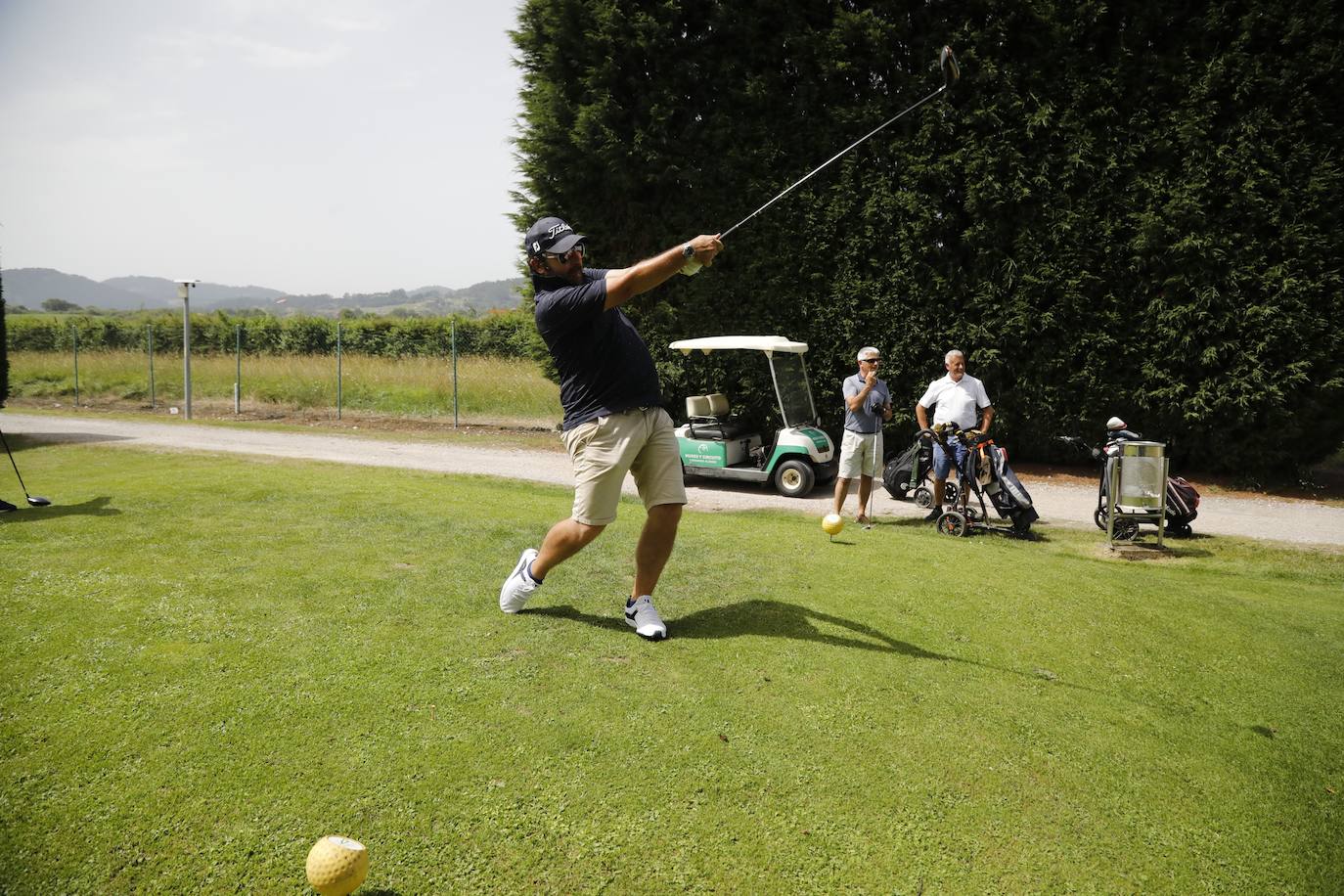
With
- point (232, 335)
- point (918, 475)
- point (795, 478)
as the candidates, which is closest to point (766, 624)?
point (918, 475)

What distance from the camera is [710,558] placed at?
5.66m

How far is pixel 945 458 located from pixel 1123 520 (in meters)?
1.72

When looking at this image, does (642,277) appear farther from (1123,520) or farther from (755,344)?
(755,344)

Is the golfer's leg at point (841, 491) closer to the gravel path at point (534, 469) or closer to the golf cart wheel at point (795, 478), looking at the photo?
the gravel path at point (534, 469)

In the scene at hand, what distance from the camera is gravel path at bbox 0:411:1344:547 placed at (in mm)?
9078

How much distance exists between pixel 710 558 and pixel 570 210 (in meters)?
10.4

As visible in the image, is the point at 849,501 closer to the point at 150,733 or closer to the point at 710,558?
the point at 710,558

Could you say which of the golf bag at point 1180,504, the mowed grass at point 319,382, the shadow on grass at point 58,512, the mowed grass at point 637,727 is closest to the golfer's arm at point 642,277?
the mowed grass at point 637,727

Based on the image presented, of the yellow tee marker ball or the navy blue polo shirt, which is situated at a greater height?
the navy blue polo shirt

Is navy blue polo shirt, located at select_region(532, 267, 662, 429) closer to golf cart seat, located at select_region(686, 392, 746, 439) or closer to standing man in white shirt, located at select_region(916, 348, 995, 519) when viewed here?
standing man in white shirt, located at select_region(916, 348, 995, 519)

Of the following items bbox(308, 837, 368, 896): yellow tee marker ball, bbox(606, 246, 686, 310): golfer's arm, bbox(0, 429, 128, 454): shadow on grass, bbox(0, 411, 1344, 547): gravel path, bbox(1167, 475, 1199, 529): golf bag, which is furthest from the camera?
bbox(0, 429, 128, 454): shadow on grass

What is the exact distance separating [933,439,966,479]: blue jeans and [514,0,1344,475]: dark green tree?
3.73m

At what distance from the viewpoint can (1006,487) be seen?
812 cm

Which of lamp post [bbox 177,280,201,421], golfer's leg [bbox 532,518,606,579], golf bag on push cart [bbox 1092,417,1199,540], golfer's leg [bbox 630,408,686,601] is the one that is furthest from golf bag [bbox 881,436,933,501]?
lamp post [bbox 177,280,201,421]
